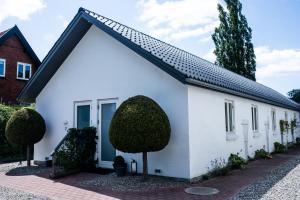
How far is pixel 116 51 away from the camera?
10938mm

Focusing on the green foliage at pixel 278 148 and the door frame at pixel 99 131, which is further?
the green foliage at pixel 278 148

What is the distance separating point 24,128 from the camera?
11.9m

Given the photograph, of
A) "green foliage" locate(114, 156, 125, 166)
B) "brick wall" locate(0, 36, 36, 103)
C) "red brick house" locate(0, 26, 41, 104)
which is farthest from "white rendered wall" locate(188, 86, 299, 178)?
"brick wall" locate(0, 36, 36, 103)

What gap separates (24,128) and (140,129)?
6.26 m

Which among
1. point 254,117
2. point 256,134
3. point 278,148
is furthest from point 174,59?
point 278,148

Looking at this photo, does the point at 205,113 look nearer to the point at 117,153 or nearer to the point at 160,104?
the point at 160,104

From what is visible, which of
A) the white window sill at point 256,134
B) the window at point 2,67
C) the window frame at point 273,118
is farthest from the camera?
the window at point 2,67

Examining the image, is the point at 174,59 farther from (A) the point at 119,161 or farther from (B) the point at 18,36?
(B) the point at 18,36

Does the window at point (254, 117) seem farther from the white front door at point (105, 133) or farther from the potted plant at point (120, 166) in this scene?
the potted plant at point (120, 166)

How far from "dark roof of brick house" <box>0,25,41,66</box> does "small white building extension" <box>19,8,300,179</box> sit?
31.5 ft

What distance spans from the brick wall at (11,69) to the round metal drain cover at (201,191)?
59.1 ft

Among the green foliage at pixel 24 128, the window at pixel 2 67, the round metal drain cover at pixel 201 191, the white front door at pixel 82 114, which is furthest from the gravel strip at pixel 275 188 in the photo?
the window at pixel 2 67

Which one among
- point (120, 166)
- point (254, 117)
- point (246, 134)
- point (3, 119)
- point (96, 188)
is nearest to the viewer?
point (96, 188)

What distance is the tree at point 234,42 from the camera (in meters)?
31.1
